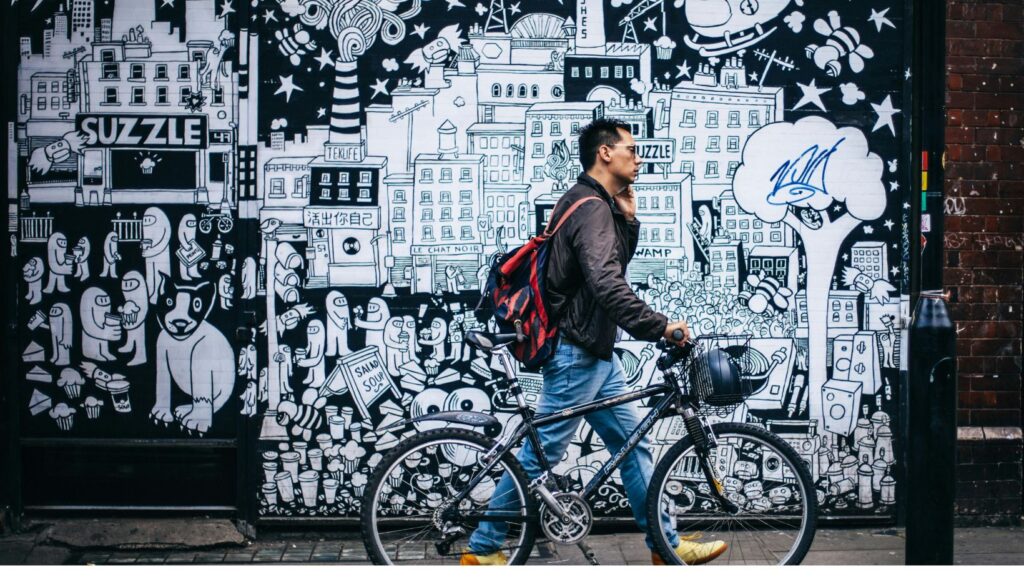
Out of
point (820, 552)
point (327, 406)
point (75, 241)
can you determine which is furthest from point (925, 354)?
point (75, 241)

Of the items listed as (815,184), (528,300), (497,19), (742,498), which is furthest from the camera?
(815,184)

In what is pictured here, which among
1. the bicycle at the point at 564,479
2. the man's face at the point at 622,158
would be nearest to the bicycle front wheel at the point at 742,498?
the bicycle at the point at 564,479

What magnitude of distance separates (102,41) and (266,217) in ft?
4.58

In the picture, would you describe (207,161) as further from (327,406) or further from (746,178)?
(746,178)

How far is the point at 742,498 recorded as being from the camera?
5219 mm

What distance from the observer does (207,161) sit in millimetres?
6172

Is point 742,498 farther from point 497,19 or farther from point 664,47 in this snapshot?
point 497,19

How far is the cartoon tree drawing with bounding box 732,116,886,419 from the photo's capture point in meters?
6.29

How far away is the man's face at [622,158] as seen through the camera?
5012mm

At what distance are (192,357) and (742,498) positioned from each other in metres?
3.20

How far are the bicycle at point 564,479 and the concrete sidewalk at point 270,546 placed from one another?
2.62ft

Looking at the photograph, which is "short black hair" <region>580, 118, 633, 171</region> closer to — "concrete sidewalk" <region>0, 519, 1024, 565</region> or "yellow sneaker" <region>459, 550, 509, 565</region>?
"yellow sneaker" <region>459, 550, 509, 565</region>

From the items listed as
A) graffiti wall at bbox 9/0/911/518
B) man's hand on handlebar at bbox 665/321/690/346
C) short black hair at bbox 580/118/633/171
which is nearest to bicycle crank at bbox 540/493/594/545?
man's hand on handlebar at bbox 665/321/690/346

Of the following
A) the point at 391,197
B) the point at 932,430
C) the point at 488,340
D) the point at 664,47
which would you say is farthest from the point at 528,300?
the point at 664,47
